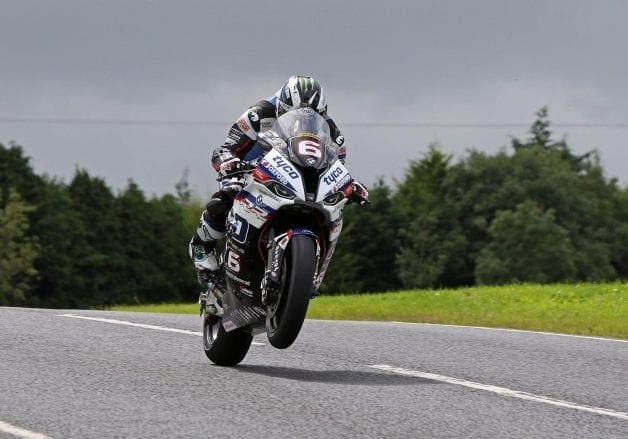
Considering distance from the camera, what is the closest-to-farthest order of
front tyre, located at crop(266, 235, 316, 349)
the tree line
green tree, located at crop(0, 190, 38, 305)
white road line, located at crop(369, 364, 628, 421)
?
white road line, located at crop(369, 364, 628, 421)
front tyre, located at crop(266, 235, 316, 349)
green tree, located at crop(0, 190, 38, 305)
the tree line

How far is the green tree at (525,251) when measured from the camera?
92312 mm

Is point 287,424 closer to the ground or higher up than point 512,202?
closer to the ground

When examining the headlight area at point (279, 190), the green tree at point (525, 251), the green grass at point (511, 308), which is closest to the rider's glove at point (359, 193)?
→ the headlight area at point (279, 190)

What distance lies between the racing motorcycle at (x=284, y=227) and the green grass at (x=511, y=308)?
603 cm

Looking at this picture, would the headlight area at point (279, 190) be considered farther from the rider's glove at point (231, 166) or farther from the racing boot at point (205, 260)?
the racing boot at point (205, 260)

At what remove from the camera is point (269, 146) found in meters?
9.13

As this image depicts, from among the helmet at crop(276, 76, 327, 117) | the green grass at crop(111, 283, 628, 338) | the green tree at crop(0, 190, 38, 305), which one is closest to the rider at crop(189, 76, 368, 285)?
the helmet at crop(276, 76, 327, 117)

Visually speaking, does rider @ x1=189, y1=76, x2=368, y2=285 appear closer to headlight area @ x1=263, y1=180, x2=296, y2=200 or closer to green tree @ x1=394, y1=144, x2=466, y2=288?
headlight area @ x1=263, y1=180, x2=296, y2=200

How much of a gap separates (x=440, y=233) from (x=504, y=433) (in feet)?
313

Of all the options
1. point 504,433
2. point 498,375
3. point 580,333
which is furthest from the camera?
point 580,333

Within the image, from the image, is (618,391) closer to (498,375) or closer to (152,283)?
(498,375)

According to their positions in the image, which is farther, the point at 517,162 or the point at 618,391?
the point at 517,162

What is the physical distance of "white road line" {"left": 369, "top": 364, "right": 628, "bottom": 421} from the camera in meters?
7.43

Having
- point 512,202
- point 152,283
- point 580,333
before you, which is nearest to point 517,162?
point 512,202
